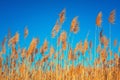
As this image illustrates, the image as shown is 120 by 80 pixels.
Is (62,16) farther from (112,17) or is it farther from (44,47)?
(44,47)

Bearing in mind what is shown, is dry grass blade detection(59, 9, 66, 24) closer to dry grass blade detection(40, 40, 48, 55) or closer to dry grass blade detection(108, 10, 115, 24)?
dry grass blade detection(108, 10, 115, 24)

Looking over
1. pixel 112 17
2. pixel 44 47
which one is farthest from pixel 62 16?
pixel 44 47

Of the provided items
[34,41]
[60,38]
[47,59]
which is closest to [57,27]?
[60,38]

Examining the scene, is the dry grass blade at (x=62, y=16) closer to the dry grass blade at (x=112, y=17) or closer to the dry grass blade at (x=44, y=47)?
the dry grass blade at (x=112, y=17)

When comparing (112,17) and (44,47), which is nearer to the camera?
(112,17)

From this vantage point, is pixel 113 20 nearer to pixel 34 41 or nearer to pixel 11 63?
pixel 34 41

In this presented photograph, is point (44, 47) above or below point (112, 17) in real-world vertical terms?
below

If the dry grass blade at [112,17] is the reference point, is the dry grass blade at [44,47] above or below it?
below

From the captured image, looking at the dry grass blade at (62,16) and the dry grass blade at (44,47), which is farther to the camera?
the dry grass blade at (44,47)

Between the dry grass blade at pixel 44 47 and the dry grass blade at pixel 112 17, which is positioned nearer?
the dry grass blade at pixel 112 17

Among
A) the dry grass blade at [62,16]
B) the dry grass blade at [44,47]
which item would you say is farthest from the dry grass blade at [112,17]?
the dry grass blade at [44,47]

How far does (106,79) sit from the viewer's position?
507 centimetres

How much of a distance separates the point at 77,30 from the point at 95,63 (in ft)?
2.76

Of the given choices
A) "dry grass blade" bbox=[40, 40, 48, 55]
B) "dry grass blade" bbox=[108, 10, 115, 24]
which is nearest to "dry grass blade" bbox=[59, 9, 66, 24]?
"dry grass blade" bbox=[108, 10, 115, 24]
